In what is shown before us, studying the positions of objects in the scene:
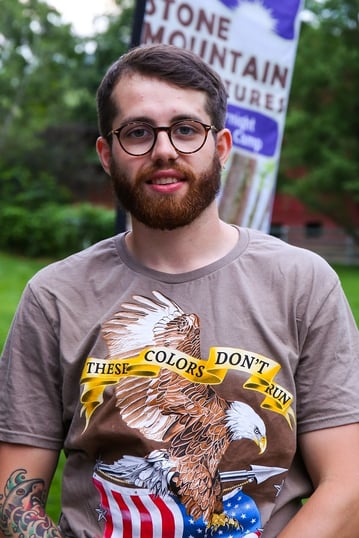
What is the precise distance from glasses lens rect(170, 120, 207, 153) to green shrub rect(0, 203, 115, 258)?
20.7m

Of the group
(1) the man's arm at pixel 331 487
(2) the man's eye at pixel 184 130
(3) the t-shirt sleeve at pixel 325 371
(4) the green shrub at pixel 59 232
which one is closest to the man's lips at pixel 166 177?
(2) the man's eye at pixel 184 130

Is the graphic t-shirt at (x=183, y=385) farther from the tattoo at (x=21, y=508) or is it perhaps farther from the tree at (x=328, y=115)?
the tree at (x=328, y=115)

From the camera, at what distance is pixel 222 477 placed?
1.94 m

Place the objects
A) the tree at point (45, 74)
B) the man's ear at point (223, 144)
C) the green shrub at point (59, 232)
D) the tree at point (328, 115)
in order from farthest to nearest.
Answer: the tree at point (45, 74) → the tree at point (328, 115) → the green shrub at point (59, 232) → the man's ear at point (223, 144)

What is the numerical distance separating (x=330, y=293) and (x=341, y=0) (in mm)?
31082

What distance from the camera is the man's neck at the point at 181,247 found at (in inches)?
83.2

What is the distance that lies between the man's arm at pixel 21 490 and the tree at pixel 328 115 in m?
27.6

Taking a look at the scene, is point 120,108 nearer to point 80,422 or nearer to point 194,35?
point 80,422

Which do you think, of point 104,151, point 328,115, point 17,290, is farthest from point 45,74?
point 104,151

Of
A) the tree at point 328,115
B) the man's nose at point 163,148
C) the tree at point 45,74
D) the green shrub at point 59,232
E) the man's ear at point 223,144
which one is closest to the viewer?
the man's nose at point 163,148

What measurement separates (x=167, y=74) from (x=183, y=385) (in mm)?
772

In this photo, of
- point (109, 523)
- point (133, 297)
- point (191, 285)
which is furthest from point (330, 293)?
point (109, 523)

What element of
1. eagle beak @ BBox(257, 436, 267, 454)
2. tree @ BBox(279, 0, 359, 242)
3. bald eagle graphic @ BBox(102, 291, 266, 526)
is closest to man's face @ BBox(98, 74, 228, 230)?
bald eagle graphic @ BBox(102, 291, 266, 526)

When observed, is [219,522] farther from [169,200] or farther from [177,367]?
[169,200]
